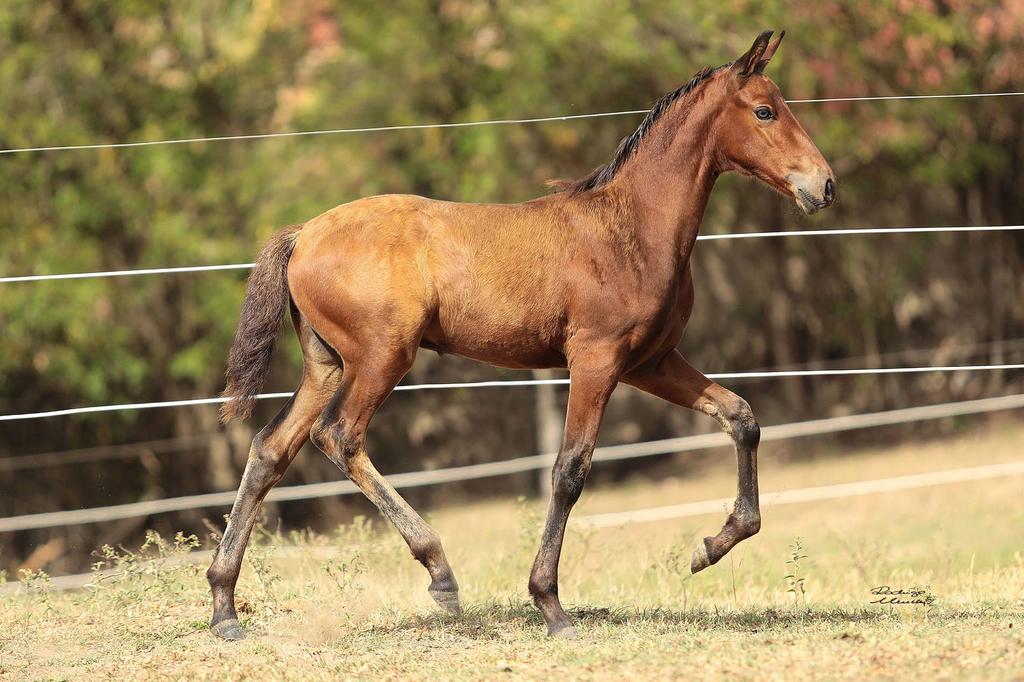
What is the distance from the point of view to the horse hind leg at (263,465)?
5.74 metres

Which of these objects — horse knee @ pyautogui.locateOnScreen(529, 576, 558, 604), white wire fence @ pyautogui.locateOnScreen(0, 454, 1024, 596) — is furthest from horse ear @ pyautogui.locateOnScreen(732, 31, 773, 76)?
white wire fence @ pyautogui.locateOnScreen(0, 454, 1024, 596)

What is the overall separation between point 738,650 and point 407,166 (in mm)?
7949

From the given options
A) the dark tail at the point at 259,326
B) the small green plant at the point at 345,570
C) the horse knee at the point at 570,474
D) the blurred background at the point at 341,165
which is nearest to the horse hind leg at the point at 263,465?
the dark tail at the point at 259,326

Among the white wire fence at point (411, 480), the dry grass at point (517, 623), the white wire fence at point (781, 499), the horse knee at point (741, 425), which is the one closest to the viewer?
the dry grass at point (517, 623)

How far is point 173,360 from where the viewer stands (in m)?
12.3

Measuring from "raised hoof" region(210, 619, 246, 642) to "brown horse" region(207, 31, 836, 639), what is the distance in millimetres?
14

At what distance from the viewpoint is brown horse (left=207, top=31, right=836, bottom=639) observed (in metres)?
5.54

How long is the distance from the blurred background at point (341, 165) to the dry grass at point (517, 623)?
3787 millimetres

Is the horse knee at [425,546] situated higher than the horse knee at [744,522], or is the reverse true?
the horse knee at [744,522]

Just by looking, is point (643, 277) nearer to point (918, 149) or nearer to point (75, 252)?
point (75, 252)

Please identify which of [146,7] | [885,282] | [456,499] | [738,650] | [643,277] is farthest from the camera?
[885,282]

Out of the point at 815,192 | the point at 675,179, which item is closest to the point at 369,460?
the point at 675,179

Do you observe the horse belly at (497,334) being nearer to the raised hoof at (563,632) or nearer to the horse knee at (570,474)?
the horse knee at (570,474)

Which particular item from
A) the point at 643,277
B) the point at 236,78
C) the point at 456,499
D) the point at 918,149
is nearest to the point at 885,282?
the point at 918,149
